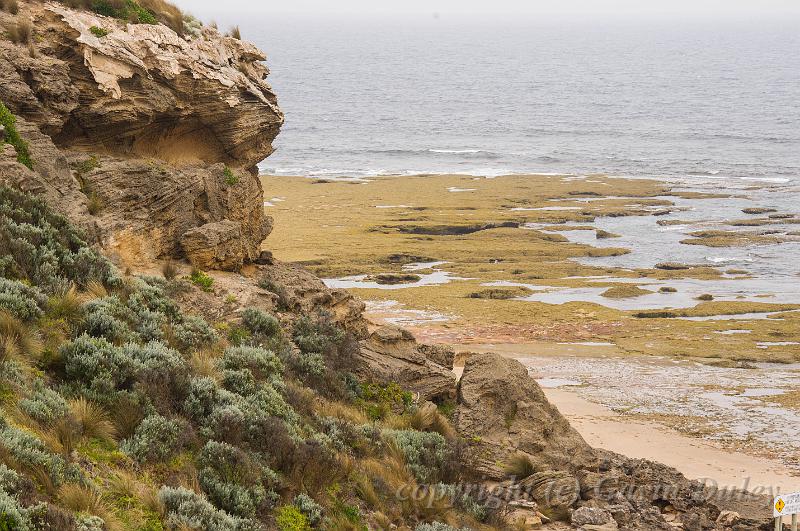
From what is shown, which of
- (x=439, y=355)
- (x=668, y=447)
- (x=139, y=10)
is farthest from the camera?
(x=668, y=447)

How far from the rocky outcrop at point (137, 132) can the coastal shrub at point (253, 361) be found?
2697 mm

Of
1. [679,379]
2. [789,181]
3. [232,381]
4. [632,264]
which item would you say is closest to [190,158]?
[232,381]

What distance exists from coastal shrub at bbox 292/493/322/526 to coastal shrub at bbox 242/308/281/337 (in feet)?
15.5

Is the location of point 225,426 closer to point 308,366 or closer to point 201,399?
point 201,399

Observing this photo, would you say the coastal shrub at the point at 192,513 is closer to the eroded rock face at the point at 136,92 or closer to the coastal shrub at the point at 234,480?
the coastal shrub at the point at 234,480

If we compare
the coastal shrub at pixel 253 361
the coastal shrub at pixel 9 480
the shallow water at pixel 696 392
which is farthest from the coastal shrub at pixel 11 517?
the shallow water at pixel 696 392

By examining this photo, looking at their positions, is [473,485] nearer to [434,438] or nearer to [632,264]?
[434,438]

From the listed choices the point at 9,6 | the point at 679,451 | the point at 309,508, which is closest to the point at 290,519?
the point at 309,508

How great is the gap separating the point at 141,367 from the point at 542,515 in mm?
6481

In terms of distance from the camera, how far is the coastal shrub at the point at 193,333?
1382 centimetres

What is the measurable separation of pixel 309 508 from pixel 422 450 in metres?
3.80

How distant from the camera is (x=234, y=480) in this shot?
10781 mm

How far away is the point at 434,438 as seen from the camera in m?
15.4

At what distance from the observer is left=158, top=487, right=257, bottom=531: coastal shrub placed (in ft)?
30.5
